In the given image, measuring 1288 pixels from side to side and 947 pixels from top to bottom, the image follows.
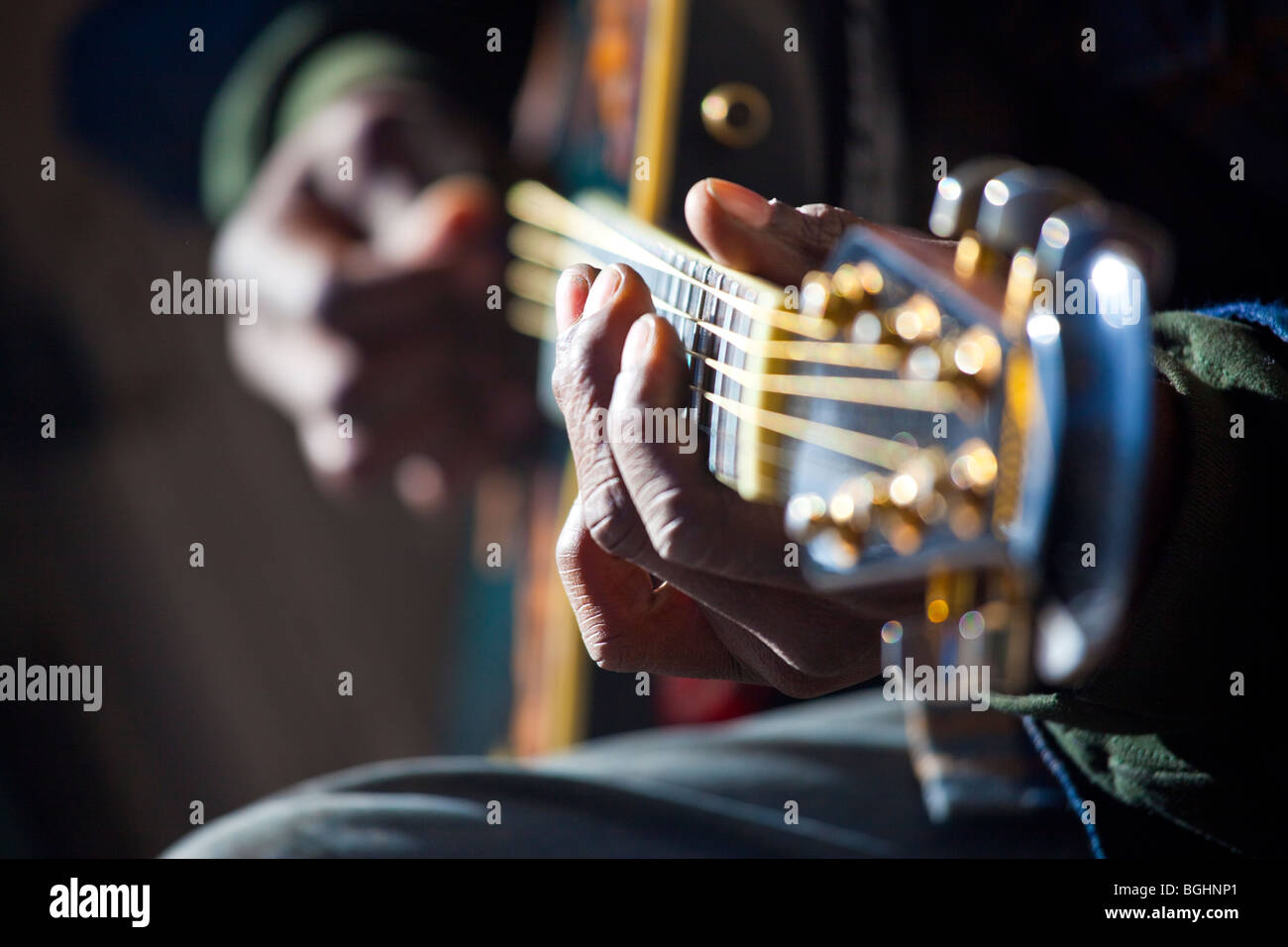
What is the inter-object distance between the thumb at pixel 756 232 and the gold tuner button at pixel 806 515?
12 cm

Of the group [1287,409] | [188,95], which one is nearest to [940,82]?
[1287,409]

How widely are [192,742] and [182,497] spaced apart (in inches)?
15.7

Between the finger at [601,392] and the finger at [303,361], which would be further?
the finger at [303,361]

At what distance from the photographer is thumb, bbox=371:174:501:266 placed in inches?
44.7

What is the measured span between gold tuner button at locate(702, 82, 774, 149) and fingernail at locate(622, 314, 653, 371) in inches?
19.4

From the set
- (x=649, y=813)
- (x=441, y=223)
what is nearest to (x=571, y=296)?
(x=649, y=813)

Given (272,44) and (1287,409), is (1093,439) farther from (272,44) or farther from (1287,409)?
(272,44)

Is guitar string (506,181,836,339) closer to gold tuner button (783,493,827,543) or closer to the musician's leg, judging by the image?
gold tuner button (783,493,827,543)

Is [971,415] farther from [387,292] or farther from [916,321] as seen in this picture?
[387,292]

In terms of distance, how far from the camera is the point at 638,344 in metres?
0.41

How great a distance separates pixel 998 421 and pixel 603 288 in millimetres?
187

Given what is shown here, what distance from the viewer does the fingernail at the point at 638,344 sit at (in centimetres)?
40

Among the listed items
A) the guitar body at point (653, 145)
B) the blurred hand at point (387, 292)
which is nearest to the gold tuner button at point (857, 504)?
the guitar body at point (653, 145)

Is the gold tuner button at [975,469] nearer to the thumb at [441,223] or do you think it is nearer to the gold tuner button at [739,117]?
the gold tuner button at [739,117]
